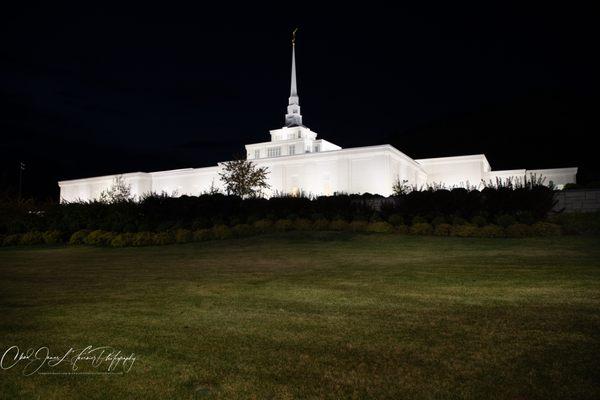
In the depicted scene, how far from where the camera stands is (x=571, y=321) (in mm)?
4777

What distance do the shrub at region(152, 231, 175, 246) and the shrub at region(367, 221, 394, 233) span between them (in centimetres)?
772

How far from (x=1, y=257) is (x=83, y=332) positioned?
40.5 ft

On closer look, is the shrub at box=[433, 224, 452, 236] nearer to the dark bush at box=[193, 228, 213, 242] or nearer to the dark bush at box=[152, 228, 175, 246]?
the dark bush at box=[193, 228, 213, 242]

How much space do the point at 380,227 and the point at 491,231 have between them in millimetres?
3697

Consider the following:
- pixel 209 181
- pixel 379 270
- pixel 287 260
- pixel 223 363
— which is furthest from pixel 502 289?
pixel 209 181

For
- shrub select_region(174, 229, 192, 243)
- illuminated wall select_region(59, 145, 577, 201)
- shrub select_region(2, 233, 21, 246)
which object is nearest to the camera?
shrub select_region(174, 229, 192, 243)

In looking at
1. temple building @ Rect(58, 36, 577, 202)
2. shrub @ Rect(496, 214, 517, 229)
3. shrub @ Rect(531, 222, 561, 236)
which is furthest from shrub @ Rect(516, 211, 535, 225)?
temple building @ Rect(58, 36, 577, 202)

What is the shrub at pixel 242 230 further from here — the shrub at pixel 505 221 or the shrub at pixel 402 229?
the shrub at pixel 505 221

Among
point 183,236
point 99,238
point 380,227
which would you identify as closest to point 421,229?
point 380,227

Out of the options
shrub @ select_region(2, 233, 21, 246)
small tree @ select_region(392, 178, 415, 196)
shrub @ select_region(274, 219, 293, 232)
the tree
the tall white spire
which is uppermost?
the tall white spire

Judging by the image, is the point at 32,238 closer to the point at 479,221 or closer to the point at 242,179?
the point at 479,221

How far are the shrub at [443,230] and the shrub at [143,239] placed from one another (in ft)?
34.9

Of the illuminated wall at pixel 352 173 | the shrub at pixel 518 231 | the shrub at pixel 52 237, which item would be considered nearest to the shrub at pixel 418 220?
the shrub at pixel 518 231

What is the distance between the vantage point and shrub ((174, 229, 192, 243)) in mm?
16875
